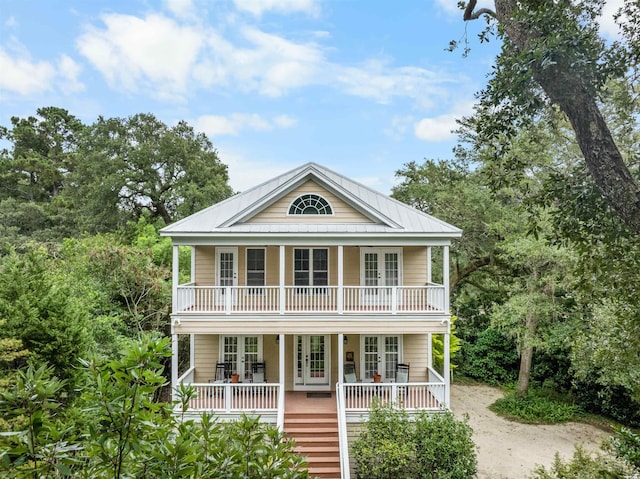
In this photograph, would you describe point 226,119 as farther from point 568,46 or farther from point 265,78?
point 568,46

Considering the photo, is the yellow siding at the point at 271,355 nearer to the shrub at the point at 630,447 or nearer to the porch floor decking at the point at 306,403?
the porch floor decking at the point at 306,403

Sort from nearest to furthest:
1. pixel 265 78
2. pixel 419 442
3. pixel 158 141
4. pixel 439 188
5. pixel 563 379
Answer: pixel 419 442 → pixel 563 379 → pixel 439 188 → pixel 265 78 → pixel 158 141

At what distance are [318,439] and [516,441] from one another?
7.96 meters

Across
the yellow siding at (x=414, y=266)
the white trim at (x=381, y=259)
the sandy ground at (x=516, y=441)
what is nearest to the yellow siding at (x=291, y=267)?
the yellow siding at (x=414, y=266)

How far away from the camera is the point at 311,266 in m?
13.9

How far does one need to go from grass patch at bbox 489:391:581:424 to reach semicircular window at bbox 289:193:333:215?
38.1 ft

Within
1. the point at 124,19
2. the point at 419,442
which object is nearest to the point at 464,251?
the point at 419,442

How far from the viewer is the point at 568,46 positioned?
498 centimetres

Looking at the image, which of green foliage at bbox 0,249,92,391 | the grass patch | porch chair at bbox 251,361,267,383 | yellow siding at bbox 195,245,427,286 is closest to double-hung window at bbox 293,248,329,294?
yellow siding at bbox 195,245,427,286

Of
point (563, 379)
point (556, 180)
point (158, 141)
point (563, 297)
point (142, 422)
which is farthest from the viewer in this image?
point (158, 141)

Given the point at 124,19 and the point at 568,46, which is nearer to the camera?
the point at 568,46

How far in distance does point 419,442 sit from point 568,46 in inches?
357

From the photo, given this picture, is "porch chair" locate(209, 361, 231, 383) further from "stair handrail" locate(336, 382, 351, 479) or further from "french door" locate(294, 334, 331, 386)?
"stair handrail" locate(336, 382, 351, 479)

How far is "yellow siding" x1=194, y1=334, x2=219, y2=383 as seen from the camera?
13.7 meters
